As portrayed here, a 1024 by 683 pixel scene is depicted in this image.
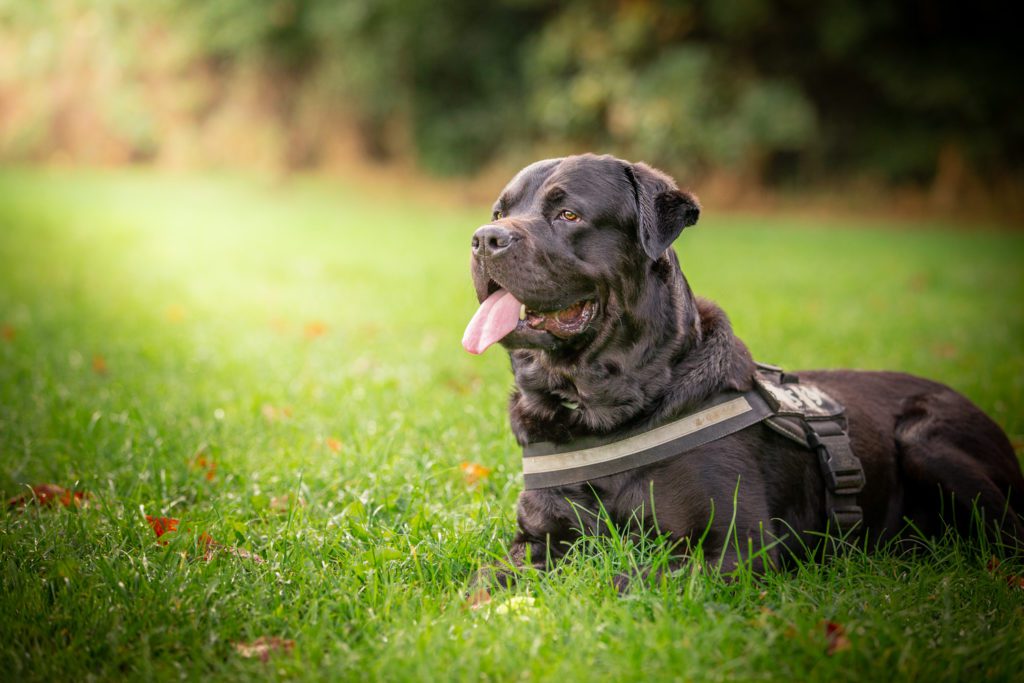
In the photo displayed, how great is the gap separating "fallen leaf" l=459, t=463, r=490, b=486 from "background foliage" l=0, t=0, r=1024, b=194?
1772 centimetres

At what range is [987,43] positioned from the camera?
68.7 ft

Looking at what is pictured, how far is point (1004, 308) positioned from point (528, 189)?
8241 millimetres

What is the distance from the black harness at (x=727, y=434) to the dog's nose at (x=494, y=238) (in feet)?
2.33

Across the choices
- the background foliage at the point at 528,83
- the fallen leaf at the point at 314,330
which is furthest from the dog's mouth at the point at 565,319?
the background foliage at the point at 528,83

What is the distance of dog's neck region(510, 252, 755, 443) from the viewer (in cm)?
301

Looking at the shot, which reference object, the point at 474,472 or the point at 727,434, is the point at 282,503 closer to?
the point at 474,472

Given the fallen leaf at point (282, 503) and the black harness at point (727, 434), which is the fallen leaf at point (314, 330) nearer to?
the fallen leaf at point (282, 503)

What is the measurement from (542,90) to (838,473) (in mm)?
21359

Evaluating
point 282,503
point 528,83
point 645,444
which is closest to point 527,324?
point 645,444

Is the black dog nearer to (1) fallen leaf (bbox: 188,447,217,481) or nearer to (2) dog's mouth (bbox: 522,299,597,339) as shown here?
(2) dog's mouth (bbox: 522,299,597,339)

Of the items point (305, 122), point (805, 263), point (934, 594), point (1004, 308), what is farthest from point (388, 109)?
point (934, 594)

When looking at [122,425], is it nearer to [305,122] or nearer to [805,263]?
[805,263]

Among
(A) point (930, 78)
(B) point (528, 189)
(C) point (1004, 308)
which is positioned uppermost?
(A) point (930, 78)

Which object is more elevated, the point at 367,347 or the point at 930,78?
the point at 930,78
